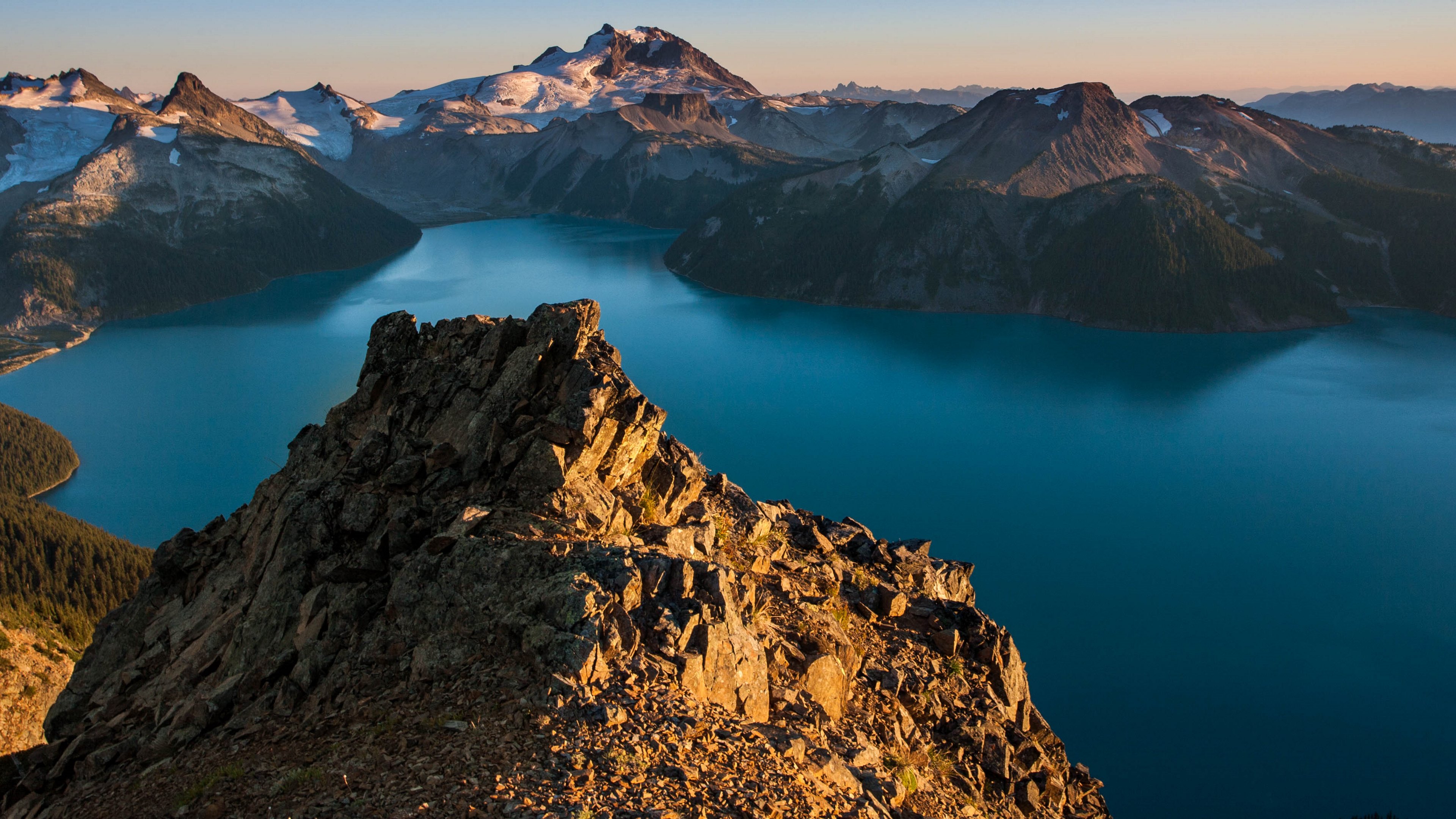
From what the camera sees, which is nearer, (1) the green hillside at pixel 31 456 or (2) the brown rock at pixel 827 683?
(2) the brown rock at pixel 827 683

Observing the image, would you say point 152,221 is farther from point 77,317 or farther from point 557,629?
point 557,629

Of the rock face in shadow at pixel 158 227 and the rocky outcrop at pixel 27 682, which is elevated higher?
the rock face in shadow at pixel 158 227

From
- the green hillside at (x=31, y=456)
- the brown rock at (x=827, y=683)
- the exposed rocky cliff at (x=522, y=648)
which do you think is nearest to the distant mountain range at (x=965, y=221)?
the green hillside at (x=31, y=456)

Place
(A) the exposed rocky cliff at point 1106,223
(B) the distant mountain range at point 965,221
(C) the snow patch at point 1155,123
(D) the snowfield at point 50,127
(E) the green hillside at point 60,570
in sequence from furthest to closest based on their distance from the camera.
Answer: (D) the snowfield at point 50,127
(C) the snow patch at point 1155,123
(B) the distant mountain range at point 965,221
(A) the exposed rocky cliff at point 1106,223
(E) the green hillside at point 60,570

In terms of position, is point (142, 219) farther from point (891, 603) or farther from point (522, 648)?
point (522, 648)

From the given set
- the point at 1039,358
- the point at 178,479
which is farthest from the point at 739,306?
the point at 178,479

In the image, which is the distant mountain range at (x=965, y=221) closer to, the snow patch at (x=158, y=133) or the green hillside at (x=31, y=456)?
the snow patch at (x=158, y=133)
